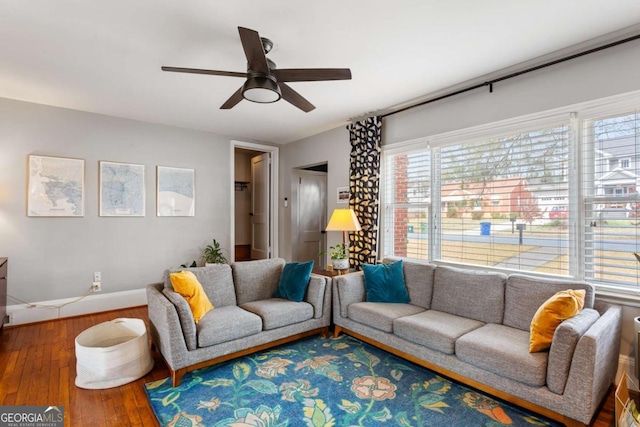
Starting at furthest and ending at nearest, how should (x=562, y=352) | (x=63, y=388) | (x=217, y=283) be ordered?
1. (x=217, y=283)
2. (x=63, y=388)
3. (x=562, y=352)

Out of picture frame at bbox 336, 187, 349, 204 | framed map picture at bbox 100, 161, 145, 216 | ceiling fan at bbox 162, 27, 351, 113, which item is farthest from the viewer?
picture frame at bbox 336, 187, 349, 204

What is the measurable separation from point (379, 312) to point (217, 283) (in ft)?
5.22

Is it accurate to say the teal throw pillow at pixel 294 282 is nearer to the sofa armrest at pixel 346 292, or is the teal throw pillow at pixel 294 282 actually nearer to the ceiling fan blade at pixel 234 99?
the sofa armrest at pixel 346 292

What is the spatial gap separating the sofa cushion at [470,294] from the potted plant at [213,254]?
11.1 ft

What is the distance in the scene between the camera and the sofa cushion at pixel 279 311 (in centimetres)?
285

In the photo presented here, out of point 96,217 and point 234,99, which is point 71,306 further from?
point 234,99

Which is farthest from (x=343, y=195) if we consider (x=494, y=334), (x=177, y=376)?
(x=177, y=376)

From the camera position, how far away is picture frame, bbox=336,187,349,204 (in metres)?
4.51

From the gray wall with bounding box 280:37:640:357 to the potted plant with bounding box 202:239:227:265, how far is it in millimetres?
3116

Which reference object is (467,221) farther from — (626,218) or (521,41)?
(521,41)

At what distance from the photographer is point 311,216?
6.04 m

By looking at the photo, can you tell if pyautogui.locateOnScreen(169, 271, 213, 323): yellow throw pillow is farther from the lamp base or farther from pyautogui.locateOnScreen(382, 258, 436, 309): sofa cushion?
pyautogui.locateOnScreen(382, 258, 436, 309): sofa cushion

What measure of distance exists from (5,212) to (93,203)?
83 cm
